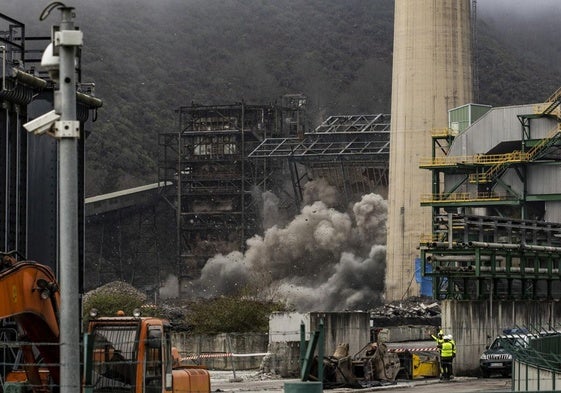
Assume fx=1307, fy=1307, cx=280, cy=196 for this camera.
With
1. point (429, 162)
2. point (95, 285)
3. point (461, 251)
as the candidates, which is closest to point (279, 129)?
point (95, 285)

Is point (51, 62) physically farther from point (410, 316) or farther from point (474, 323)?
point (410, 316)

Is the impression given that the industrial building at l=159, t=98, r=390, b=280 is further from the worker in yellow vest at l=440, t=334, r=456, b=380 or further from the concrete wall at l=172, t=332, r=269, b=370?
the worker in yellow vest at l=440, t=334, r=456, b=380

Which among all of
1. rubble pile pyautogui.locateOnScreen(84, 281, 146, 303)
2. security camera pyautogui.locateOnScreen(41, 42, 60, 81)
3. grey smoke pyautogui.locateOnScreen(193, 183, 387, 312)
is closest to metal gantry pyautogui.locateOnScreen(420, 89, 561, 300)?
rubble pile pyautogui.locateOnScreen(84, 281, 146, 303)

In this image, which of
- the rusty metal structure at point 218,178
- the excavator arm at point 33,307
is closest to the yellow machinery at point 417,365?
the excavator arm at point 33,307

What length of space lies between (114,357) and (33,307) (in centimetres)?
166

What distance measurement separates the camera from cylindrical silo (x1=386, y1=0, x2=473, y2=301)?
101562mm

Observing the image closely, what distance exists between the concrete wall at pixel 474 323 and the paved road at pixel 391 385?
4.96 feet

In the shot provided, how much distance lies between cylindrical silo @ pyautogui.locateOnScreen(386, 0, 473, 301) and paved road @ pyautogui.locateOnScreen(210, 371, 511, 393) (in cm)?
5681

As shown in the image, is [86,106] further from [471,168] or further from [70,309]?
[471,168]

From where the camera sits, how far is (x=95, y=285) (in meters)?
127

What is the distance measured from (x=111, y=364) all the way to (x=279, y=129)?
108169 mm

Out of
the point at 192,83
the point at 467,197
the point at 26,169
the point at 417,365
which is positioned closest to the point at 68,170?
the point at 26,169

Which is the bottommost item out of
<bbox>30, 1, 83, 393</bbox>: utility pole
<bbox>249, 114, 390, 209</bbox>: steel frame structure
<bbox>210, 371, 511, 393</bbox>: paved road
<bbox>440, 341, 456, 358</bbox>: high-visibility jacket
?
<bbox>210, 371, 511, 393</bbox>: paved road

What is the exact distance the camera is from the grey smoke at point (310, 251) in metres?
120
